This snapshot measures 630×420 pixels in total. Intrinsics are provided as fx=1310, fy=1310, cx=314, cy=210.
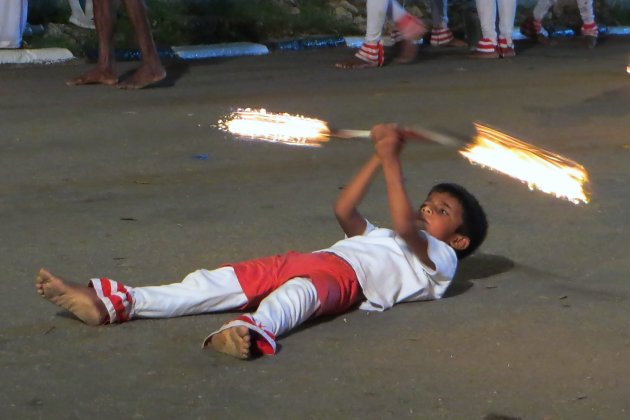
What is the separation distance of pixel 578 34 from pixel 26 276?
9367 mm

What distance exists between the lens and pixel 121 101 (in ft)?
28.5

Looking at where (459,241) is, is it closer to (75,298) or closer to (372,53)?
(75,298)

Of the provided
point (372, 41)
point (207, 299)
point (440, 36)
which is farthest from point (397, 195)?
point (440, 36)

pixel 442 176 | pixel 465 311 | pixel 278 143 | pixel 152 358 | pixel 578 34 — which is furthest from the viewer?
pixel 578 34

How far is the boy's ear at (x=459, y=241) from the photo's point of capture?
4918 mm

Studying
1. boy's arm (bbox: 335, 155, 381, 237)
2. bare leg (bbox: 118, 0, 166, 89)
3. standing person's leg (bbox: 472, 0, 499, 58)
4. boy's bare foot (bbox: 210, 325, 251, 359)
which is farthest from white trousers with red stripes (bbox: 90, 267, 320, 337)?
standing person's leg (bbox: 472, 0, 499, 58)

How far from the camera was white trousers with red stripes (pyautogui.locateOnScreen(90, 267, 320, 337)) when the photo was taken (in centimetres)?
427

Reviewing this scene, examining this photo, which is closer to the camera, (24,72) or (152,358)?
(152,358)

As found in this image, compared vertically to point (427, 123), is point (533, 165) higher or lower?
higher

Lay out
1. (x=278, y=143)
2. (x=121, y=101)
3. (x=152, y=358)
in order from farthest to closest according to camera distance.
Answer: (x=121, y=101)
(x=278, y=143)
(x=152, y=358)

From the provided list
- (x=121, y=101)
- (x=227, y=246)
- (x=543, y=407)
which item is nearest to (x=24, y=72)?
(x=121, y=101)

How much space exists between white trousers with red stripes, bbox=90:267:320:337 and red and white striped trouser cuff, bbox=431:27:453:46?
7745 mm

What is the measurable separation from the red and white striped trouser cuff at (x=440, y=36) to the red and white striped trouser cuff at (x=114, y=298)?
26.3 feet

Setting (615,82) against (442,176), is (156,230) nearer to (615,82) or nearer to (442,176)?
(442,176)
